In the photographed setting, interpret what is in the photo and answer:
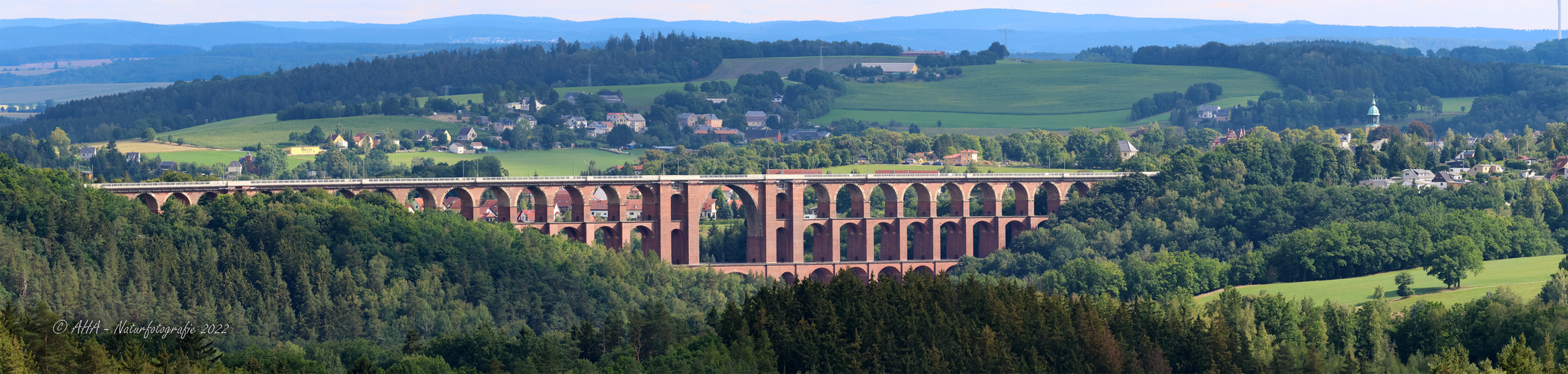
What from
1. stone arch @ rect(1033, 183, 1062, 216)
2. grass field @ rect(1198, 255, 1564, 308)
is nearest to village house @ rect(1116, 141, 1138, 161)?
stone arch @ rect(1033, 183, 1062, 216)

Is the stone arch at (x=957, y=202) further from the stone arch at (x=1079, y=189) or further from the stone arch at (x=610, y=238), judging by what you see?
the stone arch at (x=610, y=238)

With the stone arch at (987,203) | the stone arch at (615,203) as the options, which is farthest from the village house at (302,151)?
the stone arch at (987,203)

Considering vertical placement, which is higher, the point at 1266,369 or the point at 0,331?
the point at 0,331

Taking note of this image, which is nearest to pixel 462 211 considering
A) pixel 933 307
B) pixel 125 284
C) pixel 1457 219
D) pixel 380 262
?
pixel 380 262

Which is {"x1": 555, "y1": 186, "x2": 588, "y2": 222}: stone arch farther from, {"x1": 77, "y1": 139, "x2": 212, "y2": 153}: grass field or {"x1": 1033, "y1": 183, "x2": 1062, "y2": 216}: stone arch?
{"x1": 77, "y1": 139, "x2": 212, "y2": 153}: grass field

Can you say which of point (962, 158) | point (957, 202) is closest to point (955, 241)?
point (957, 202)

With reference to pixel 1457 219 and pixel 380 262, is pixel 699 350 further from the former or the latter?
pixel 1457 219

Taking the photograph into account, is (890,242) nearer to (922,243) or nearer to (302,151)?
(922,243)
